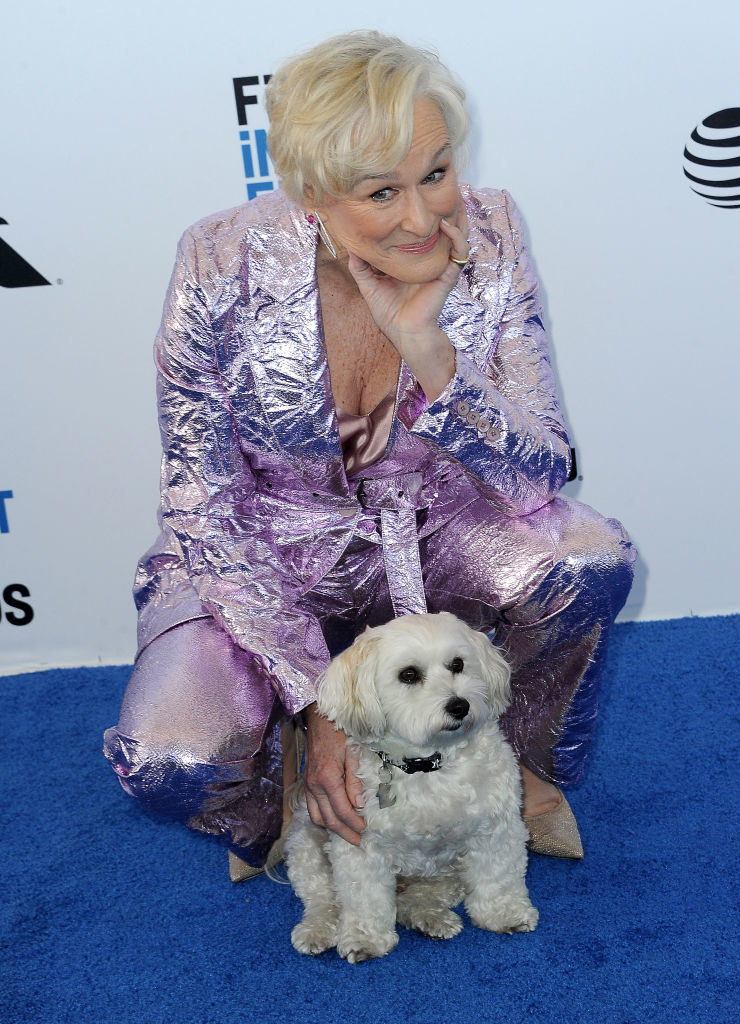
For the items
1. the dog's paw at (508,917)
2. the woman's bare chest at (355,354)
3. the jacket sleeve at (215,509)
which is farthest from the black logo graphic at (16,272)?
the dog's paw at (508,917)

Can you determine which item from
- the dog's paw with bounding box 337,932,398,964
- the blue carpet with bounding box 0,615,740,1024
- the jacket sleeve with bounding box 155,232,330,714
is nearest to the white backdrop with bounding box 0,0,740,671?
the blue carpet with bounding box 0,615,740,1024

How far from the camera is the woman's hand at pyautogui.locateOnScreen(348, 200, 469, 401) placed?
1701 millimetres

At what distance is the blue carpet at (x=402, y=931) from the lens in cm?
167

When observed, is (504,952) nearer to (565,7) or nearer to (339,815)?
(339,815)

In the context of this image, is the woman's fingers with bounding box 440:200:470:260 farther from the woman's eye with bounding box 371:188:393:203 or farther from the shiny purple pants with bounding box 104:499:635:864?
the shiny purple pants with bounding box 104:499:635:864

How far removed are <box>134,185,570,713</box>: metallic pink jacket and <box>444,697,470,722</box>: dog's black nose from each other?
0.27 meters

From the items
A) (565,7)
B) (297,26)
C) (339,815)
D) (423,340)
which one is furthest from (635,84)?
(339,815)

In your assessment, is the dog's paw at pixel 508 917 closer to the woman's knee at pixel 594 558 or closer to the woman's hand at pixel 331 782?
the woman's hand at pixel 331 782

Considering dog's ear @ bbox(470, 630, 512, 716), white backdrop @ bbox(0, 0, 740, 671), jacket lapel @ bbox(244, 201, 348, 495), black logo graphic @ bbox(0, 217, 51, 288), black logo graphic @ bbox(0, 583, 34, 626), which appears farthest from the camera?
black logo graphic @ bbox(0, 583, 34, 626)

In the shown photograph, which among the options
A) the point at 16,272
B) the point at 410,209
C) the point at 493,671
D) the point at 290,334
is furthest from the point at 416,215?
the point at 16,272

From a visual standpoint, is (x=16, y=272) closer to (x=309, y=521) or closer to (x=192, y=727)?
(x=309, y=521)

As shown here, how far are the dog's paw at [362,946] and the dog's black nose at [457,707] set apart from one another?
1.36ft

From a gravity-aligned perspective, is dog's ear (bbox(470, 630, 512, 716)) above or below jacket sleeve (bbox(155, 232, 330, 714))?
below

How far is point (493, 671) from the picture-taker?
1716 millimetres
